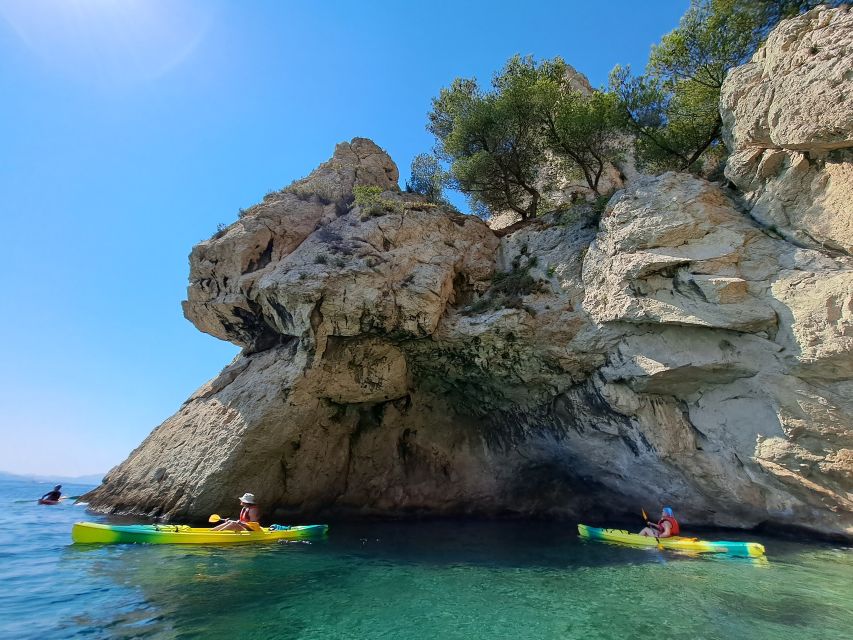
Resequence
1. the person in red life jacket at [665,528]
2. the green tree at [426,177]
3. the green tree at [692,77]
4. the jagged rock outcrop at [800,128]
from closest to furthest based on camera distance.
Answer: the jagged rock outcrop at [800,128] → the person in red life jacket at [665,528] → the green tree at [692,77] → the green tree at [426,177]

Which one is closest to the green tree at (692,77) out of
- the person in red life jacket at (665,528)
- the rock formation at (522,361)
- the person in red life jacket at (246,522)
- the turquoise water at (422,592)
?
the rock formation at (522,361)

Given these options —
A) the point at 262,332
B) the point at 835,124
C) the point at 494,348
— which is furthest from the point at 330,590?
the point at 835,124

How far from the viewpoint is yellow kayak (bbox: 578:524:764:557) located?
11312 millimetres

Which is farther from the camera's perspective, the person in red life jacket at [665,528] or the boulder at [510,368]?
the person in red life jacket at [665,528]

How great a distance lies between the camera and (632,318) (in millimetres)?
13492

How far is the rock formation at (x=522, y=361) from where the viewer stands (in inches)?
461

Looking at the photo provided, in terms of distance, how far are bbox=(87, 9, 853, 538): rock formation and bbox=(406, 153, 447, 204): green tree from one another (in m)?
2.35

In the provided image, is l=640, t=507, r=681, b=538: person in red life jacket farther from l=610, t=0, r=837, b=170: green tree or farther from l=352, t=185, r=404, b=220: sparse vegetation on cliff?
l=352, t=185, r=404, b=220: sparse vegetation on cliff

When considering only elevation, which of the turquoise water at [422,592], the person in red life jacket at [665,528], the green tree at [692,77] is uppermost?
the green tree at [692,77]

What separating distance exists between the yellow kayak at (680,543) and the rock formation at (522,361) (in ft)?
7.54

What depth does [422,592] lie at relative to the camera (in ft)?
29.4

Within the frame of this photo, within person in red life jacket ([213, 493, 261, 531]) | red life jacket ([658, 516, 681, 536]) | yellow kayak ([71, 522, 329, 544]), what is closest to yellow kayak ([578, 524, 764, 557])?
red life jacket ([658, 516, 681, 536])

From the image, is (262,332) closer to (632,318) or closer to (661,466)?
(632,318)

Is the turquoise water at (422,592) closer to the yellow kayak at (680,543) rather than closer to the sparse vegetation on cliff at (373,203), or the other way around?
the yellow kayak at (680,543)
